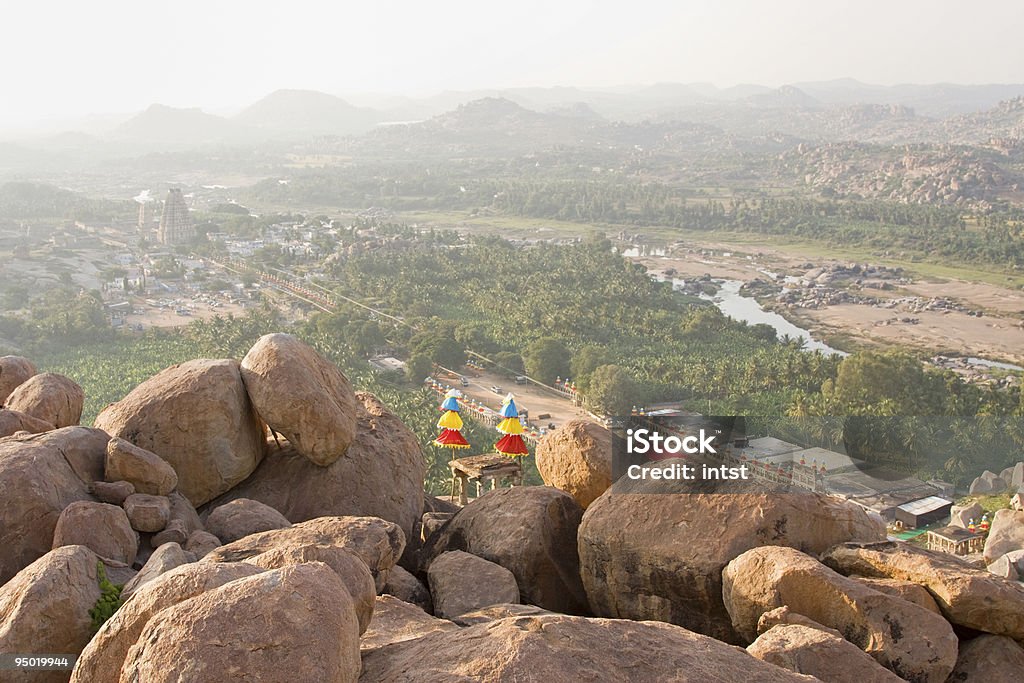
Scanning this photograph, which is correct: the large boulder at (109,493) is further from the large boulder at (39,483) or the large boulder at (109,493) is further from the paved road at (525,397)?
the paved road at (525,397)

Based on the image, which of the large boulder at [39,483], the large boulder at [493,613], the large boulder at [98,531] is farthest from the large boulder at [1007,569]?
the large boulder at [39,483]

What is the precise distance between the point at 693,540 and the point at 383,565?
2.64m

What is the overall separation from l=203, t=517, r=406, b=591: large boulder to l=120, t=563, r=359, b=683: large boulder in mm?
2274

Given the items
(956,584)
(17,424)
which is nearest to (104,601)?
(17,424)

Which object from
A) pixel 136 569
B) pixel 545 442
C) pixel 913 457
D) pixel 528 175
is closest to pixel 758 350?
pixel 913 457

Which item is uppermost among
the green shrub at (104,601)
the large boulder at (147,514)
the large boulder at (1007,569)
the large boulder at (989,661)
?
the green shrub at (104,601)

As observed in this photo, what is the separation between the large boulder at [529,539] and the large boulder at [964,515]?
659 inches

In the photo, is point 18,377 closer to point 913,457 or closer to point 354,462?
point 354,462

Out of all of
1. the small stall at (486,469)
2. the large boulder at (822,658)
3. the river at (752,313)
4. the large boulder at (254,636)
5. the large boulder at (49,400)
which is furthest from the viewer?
the river at (752,313)

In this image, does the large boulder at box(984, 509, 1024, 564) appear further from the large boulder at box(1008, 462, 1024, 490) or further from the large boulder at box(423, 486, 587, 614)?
the large boulder at box(1008, 462, 1024, 490)

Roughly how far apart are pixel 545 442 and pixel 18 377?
22.3ft

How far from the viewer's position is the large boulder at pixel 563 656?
5336 mm

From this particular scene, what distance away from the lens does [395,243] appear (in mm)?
90938

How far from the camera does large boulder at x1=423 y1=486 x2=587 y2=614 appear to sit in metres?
9.16
